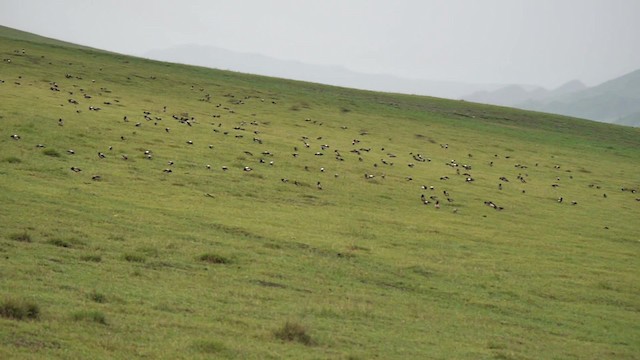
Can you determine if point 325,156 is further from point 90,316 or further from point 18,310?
point 18,310

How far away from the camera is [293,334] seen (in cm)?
1412

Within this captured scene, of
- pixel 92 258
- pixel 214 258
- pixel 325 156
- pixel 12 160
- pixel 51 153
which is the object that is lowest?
pixel 92 258

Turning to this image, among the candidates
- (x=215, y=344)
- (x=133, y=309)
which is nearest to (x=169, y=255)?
(x=133, y=309)

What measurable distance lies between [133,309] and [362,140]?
131 ft

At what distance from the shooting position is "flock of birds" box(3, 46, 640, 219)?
35969 mm

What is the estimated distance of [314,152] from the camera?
43.5 meters

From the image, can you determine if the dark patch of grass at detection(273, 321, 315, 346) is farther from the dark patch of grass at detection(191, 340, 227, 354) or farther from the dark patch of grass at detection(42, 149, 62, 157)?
the dark patch of grass at detection(42, 149, 62, 157)

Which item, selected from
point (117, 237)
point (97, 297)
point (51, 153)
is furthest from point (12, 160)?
point (97, 297)

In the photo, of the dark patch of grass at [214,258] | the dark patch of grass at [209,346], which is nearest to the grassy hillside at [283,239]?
the dark patch of grass at [209,346]

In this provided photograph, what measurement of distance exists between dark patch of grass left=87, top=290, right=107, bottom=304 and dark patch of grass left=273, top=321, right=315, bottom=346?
4003 millimetres

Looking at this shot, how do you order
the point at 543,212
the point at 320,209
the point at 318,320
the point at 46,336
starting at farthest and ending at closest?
1. the point at 543,212
2. the point at 320,209
3. the point at 318,320
4. the point at 46,336

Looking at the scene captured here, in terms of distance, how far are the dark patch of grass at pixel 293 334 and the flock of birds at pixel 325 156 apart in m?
19.5

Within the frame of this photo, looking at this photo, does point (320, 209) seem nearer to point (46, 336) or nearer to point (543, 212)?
point (543, 212)

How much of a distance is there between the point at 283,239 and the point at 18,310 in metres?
11.6
